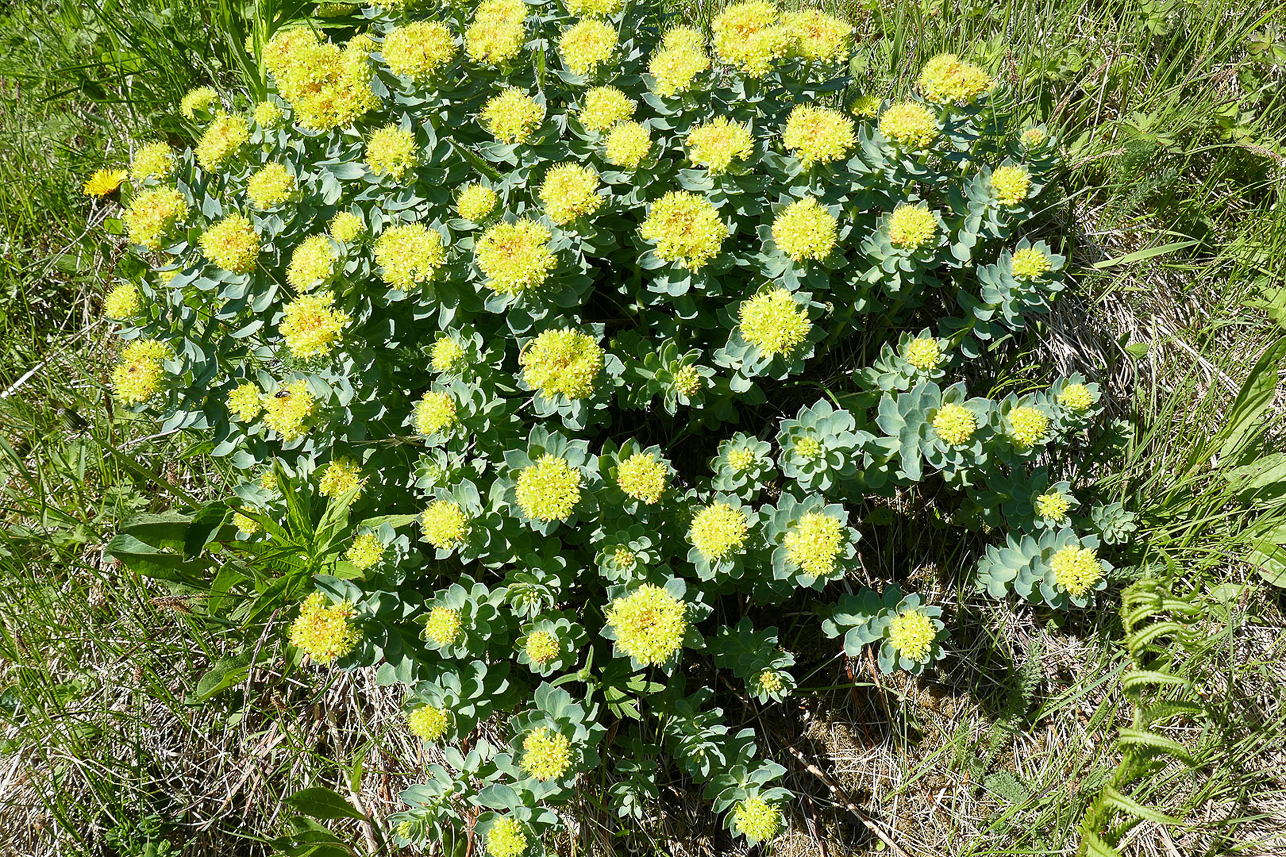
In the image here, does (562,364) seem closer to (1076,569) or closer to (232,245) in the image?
(232,245)

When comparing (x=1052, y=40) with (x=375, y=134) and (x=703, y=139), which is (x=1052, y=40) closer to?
(x=703, y=139)

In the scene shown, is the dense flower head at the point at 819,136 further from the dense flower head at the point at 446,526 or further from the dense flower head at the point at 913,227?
the dense flower head at the point at 446,526

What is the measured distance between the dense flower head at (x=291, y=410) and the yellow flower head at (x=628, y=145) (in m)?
1.32

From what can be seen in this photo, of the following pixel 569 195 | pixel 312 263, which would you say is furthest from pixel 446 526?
pixel 569 195

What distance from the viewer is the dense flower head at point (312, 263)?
Result: 104 inches

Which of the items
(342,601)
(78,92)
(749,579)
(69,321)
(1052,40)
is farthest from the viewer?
(78,92)

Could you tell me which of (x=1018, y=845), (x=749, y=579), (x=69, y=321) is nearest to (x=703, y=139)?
(x=749, y=579)

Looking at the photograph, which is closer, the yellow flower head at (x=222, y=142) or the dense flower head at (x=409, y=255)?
the dense flower head at (x=409, y=255)

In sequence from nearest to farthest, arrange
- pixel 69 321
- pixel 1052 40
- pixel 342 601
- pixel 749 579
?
pixel 342 601
pixel 749 579
pixel 1052 40
pixel 69 321

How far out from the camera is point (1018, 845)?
281 centimetres

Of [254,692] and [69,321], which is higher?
[69,321]

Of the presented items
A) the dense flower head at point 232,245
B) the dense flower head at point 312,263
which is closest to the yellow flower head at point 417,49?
the dense flower head at point 312,263

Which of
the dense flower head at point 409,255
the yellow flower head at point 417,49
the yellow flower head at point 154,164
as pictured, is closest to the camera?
the dense flower head at point 409,255

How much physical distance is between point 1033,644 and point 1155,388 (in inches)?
47.0
